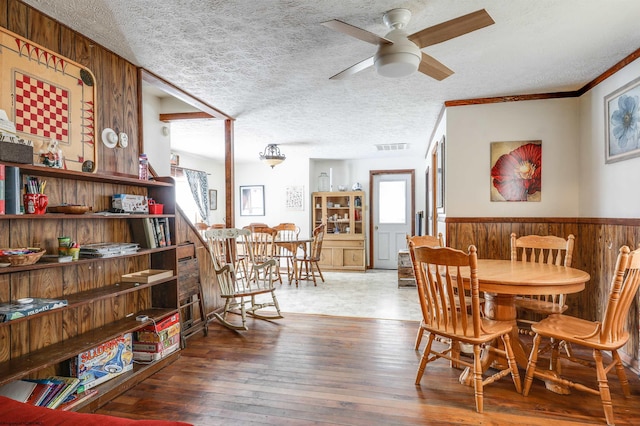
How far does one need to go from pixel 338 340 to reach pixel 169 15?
111 inches

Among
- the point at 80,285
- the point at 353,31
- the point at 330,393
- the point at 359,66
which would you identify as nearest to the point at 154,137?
the point at 80,285

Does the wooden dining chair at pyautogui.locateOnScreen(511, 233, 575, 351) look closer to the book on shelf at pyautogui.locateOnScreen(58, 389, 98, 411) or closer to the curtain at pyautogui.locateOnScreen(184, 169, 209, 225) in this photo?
the book on shelf at pyautogui.locateOnScreen(58, 389, 98, 411)

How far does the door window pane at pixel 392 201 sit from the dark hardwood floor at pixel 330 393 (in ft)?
14.4

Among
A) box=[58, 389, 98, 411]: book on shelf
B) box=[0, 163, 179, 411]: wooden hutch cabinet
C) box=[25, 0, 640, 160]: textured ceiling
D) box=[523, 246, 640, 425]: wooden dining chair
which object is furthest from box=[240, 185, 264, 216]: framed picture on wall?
box=[523, 246, 640, 425]: wooden dining chair

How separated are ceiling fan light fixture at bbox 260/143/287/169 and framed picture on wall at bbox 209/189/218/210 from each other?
1.77m

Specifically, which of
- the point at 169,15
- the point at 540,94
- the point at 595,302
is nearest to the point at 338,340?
the point at 595,302

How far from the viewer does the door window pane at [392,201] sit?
7277 mm

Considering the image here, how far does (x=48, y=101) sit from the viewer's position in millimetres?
2143

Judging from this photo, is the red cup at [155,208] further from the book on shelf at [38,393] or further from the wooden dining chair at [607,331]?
the wooden dining chair at [607,331]

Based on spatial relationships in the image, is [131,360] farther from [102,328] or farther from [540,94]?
[540,94]

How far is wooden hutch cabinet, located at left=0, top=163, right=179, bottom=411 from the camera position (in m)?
1.91

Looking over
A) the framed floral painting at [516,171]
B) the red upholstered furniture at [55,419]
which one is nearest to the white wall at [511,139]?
the framed floral painting at [516,171]

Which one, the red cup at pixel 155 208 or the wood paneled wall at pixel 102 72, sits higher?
the wood paneled wall at pixel 102 72

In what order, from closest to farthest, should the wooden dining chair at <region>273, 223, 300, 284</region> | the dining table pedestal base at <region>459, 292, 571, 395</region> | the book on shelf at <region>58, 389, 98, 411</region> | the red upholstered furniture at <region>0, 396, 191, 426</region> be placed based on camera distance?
the red upholstered furniture at <region>0, 396, 191, 426</region>, the book on shelf at <region>58, 389, 98, 411</region>, the dining table pedestal base at <region>459, 292, 571, 395</region>, the wooden dining chair at <region>273, 223, 300, 284</region>
